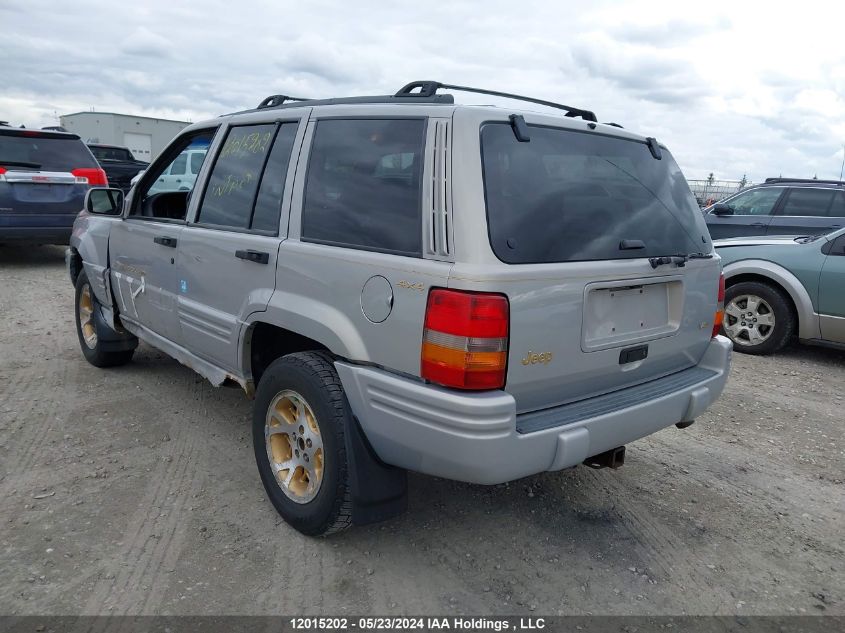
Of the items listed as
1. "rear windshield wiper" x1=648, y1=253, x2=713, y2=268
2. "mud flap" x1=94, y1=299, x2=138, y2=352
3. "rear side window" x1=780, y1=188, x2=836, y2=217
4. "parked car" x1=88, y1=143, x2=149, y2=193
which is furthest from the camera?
"parked car" x1=88, y1=143, x2=149, y2=193

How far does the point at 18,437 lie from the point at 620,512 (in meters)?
3.43

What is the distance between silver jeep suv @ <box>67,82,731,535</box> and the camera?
234 cm

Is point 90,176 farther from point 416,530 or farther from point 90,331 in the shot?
point 416,530

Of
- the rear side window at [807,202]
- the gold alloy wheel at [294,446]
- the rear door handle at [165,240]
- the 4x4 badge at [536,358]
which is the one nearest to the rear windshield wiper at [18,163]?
the rear door handle at [165,240]

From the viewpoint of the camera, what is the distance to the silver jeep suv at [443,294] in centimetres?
234

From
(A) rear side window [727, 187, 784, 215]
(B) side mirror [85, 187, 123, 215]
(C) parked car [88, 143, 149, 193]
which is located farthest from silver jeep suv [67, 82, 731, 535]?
(C) parked car [88, 143, 149, 193]

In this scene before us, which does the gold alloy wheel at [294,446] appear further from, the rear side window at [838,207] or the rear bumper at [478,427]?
the rear side window at [838,207]

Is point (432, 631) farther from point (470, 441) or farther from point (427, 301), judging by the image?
point (427, 301)

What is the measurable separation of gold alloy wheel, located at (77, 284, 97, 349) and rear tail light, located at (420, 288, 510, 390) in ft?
12.4

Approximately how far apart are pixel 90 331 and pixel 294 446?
10.2 feet

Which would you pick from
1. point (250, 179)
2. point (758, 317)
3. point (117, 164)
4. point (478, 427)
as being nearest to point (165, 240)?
point (250, 179)

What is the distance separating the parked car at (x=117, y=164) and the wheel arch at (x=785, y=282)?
14149 millimetres

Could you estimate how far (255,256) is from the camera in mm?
3066

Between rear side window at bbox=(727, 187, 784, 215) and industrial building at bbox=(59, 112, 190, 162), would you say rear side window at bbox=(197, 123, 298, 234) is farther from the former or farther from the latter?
industrial building at bbox=(59, 112, 190, 162)
